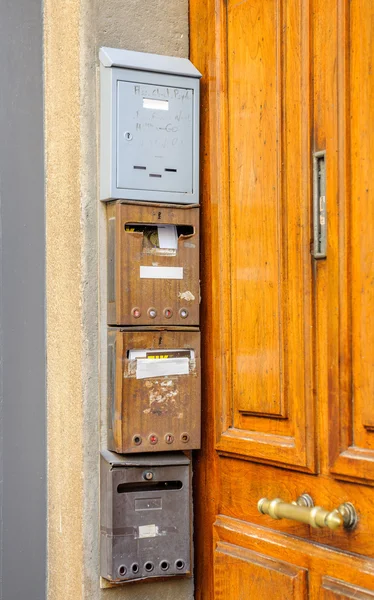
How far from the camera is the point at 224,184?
225 centimetres

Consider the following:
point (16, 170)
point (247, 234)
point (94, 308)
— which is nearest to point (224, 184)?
point (247, 234)

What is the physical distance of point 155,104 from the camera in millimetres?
2256

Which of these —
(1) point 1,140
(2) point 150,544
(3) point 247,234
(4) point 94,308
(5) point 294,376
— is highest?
(1) point 1,140

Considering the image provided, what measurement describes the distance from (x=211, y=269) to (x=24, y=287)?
0.66m

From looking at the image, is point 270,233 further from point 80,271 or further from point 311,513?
point 311,513

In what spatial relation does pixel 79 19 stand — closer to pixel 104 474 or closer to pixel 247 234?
pixel 247 234

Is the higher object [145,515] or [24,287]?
[24,287]

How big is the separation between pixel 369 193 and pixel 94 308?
2.74 feet

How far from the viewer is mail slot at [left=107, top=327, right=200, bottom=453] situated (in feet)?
7.22

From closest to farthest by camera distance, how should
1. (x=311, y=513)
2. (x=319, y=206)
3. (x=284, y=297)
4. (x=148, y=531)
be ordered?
(x=311, y=513)
(x=319, y=206)
(x=284, y=297)
(x=148, y=531)

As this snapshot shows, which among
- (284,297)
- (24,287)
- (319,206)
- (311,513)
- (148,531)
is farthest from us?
(24,287)

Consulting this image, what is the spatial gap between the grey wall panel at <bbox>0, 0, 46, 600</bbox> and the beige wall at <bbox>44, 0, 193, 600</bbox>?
0.37ft

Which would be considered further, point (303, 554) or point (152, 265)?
point (152, 265)

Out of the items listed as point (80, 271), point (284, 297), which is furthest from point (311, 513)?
point (80, 271)
